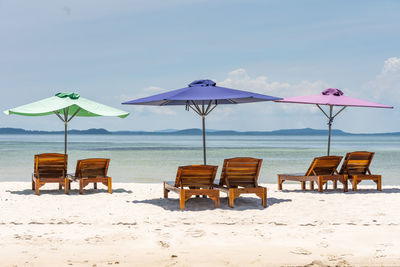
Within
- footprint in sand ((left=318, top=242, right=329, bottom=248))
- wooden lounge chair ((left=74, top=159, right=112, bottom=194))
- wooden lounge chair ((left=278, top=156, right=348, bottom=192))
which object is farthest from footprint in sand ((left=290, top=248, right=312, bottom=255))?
wooden lounge chair ((left=74, top=159, right=112, bottom=194))

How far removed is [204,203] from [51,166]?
11.0 feet

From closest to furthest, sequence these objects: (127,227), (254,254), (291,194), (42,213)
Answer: (254,254)
(127,227)
(42,213)
(291,194)

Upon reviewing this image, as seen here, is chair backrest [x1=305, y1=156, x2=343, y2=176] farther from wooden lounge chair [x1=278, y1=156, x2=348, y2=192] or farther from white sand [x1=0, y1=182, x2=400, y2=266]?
white sand [x1=0, y1=182, x2=400, y2=266]

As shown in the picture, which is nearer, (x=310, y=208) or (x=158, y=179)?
(x=310, y=208)

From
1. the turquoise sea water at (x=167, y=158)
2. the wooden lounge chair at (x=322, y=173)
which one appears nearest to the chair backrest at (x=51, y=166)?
the wooden lounge chair at (x=322, y=173)

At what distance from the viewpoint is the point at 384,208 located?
8.19 m

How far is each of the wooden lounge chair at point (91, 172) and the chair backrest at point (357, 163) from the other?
15.9 ft

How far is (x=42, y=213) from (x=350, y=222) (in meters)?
4.48

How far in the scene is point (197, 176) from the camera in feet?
26.8

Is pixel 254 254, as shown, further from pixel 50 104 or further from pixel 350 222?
pixel 50 104

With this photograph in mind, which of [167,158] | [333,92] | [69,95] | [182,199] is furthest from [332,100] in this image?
[167,158]

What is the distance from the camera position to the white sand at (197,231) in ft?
16.5

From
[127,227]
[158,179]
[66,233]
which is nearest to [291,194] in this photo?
[127,227]

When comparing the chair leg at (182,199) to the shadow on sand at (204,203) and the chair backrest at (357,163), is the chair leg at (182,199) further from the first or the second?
the chair backrest at (357,163)
